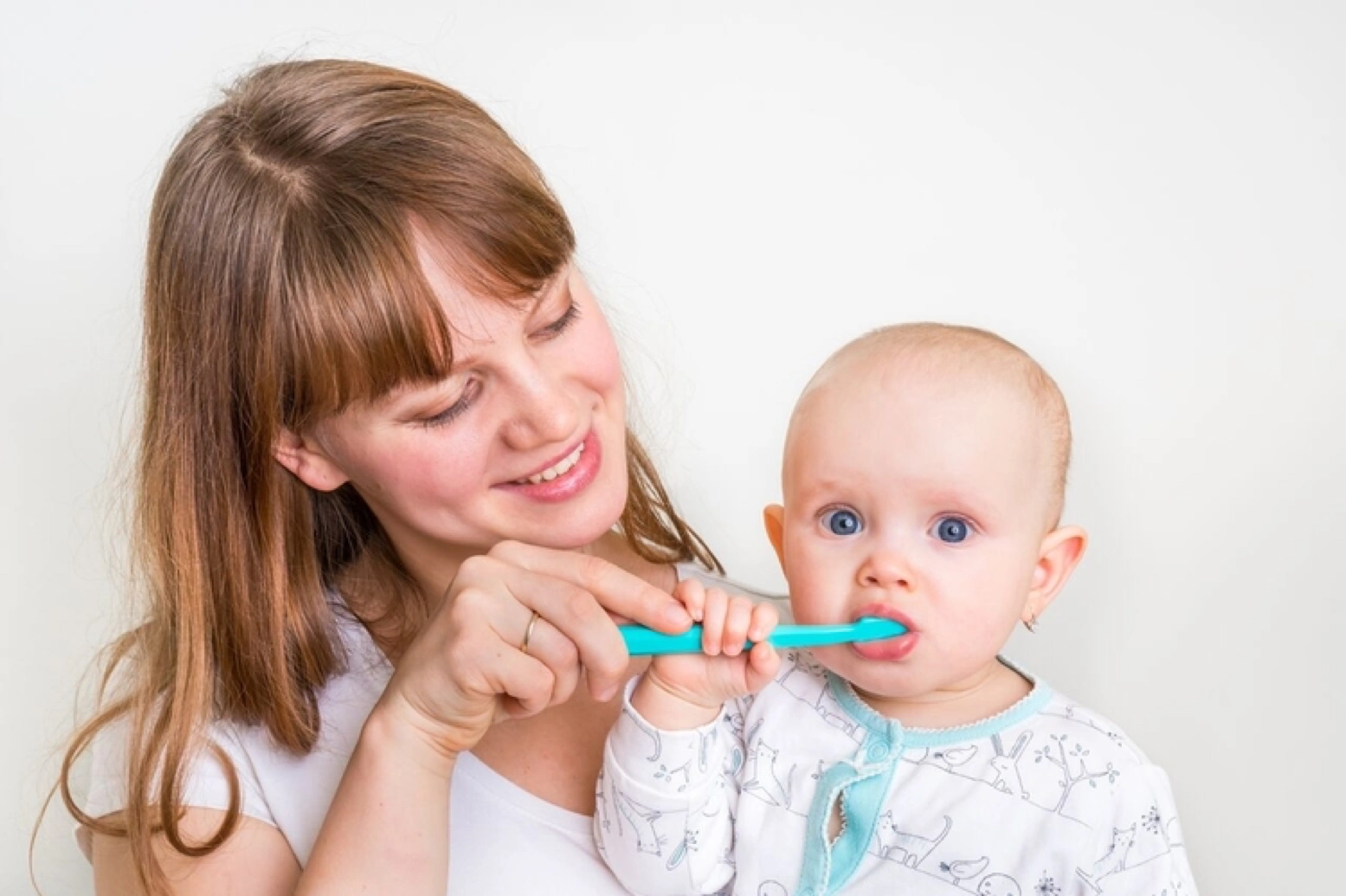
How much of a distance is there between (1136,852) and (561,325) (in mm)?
742

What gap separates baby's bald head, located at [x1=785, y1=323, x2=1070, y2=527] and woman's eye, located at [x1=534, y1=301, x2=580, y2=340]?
24 cm

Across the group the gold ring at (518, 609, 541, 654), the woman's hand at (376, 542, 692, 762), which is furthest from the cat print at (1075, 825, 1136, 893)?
the gold ring at (518, 609, 541, 654)

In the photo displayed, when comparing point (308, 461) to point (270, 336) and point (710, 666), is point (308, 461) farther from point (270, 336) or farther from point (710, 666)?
point (710, 666)

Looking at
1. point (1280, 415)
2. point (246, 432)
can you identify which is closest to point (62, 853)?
point (246, 432)

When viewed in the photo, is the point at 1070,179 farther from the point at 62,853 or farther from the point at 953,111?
the point at 62,853

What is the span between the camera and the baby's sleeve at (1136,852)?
4.51ft

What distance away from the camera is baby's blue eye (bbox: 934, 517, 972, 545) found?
1408 millimetres

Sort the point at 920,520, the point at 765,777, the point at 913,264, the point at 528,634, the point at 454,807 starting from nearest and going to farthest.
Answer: the point at 528,634
the point at 920,520
the point at 765,777
the point at 454,807
the point at 913,264

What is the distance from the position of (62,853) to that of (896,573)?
1.55m

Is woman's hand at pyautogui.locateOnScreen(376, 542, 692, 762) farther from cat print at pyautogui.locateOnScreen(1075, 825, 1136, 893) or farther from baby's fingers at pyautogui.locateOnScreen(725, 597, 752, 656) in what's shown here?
cat print at pyautogui.locateOnScreen(1075, 825, 1136, 893)

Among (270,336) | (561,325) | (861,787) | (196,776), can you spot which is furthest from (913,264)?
(196,776)

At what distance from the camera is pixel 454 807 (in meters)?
1.61

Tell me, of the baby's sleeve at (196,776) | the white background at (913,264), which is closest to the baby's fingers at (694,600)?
the baby's sleeve at (196,776)

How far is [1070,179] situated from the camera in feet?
A: 7.38
